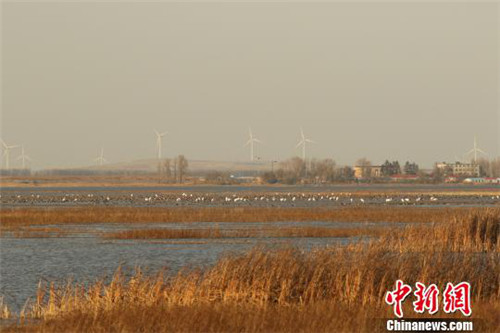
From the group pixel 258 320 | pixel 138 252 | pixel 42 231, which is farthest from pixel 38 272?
pixel 42 231

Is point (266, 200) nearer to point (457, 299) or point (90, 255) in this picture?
point (90, 255)

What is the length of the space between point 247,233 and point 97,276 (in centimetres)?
1749

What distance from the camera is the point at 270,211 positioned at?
6806 centimetres

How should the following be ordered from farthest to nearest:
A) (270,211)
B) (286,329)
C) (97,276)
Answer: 1. (270,211)
2. (97,276)
3. (286,329)

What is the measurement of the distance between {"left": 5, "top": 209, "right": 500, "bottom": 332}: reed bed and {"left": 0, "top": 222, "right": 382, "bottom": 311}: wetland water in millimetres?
2956

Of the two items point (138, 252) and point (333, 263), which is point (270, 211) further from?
point (333, 263)

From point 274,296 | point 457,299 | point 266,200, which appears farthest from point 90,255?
point 266,200

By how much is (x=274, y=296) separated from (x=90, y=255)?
16875 millimetres

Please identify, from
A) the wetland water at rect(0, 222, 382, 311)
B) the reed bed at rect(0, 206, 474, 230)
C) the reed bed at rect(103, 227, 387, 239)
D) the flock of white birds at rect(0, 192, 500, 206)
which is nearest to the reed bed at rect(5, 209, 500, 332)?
the wetland water at rect(0, 222, 382, 311)

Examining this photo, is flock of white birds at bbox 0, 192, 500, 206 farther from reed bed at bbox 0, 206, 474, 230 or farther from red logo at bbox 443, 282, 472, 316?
red logo at bbox 443, 282, 472, 316

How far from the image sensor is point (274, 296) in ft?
67.1

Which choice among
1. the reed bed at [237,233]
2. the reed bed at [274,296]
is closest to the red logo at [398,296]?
the reed bed at [274,296]

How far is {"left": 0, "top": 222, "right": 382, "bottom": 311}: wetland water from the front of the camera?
28.3 metres

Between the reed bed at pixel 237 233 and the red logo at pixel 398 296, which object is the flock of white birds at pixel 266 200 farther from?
the red logo at pixel 398 296
